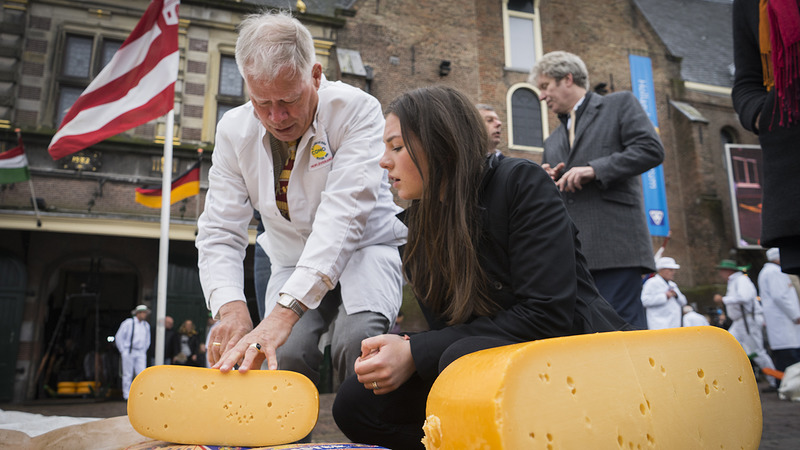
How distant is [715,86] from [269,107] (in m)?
20.0

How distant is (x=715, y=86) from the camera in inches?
711

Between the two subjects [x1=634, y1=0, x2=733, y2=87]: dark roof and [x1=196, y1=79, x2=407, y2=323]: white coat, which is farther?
[x1=634, y1=0, x2=733, y2=87]: dark roof

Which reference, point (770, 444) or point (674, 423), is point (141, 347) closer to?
point (770, 444)

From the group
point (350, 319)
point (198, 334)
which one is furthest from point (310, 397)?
point (198, 334)

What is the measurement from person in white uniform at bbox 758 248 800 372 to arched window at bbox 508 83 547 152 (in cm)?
853

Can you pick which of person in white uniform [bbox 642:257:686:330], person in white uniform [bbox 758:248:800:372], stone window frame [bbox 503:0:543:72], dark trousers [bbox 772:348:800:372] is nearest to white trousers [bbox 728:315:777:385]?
dark trousers [bbox 772:348:800:372]

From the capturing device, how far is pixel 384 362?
1.39 m

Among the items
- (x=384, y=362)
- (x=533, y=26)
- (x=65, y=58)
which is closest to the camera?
(x=384, y=362)

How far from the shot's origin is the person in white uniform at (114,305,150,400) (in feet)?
31.9

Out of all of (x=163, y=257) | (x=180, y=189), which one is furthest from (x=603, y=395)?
(x=180, y=189)

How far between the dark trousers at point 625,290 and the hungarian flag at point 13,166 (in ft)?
31.8

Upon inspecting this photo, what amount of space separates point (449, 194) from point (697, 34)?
2311cm

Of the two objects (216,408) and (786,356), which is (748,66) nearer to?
(216,408)

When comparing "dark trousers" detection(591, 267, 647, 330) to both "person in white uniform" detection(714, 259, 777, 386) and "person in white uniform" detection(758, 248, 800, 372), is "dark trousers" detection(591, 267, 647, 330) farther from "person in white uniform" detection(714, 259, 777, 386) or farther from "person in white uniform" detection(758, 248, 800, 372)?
"person in white uniform" detection(714, 259, 777, 386)
